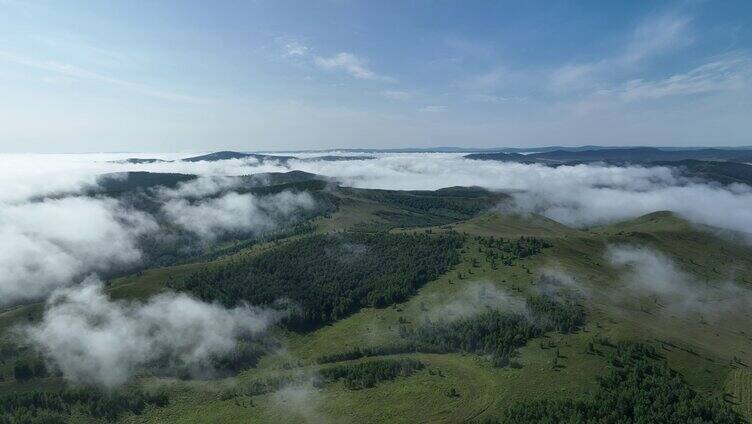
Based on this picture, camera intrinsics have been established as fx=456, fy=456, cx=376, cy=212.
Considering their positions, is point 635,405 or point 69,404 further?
point 69,404

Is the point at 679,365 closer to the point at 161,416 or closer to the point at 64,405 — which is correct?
the point at 161,416

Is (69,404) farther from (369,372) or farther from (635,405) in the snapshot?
(635,405)

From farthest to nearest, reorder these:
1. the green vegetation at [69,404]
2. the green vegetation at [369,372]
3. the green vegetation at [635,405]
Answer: the green vegetation at [369,372] → the green vegetation at [69,404] → the green vegetation at [635,405]

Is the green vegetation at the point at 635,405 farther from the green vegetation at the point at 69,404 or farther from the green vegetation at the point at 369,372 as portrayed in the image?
the green vegetation at the point at 69,404

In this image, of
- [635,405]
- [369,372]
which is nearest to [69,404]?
[369,372]

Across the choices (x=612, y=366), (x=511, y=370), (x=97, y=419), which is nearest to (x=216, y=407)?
(x=97, y=419)

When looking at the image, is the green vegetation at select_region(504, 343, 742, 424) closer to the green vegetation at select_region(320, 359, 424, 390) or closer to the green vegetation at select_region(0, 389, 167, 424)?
the green vegetation at select_region(320, 359, 424, 390)

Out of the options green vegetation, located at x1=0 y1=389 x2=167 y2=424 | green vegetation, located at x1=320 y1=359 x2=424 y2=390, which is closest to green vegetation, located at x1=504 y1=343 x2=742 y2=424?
green vegetation, located at x1=320 y1=359 x2=424 y2=390

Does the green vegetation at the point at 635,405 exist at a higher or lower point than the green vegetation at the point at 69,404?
higher

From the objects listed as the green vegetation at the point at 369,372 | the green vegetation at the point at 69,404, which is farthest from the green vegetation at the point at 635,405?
the green vegetation at the point at 69,404

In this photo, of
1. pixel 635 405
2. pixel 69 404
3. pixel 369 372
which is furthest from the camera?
pixel 369 372

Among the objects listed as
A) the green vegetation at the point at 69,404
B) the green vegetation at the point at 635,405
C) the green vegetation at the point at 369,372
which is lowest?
Answer: the green vegetation at the point at 69,404
